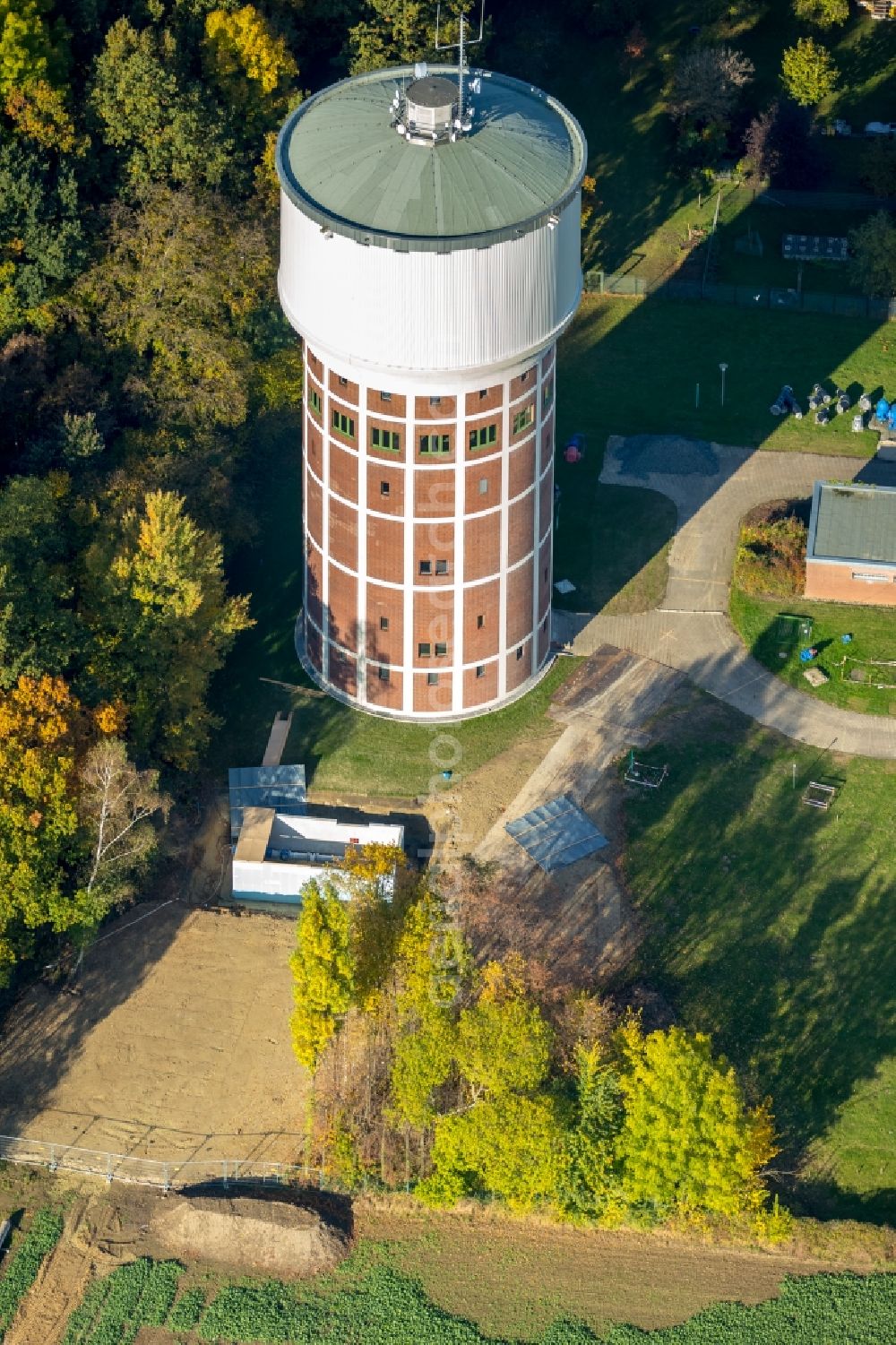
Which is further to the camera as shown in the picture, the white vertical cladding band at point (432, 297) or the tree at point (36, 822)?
the white vertical cladding band at point (432, 297)

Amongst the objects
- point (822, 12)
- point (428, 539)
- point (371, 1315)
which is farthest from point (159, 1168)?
point (822, 12)

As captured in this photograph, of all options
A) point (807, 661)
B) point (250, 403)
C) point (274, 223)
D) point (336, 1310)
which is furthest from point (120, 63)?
point (336, 1310)

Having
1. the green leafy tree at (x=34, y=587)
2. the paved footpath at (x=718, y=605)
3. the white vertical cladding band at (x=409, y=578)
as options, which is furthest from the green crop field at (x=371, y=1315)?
the white vertical cladding band at (x=409, y=578)

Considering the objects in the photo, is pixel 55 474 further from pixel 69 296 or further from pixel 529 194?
pixel 529 194

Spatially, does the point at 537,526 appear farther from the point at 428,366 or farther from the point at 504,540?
the point at 428,366

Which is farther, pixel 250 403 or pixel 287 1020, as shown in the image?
pixel 250 403

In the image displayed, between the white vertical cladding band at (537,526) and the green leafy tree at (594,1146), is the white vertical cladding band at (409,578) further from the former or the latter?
the green leafy tree at (594,1146)
